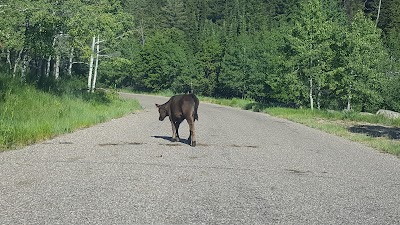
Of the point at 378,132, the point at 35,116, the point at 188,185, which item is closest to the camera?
the point at 188,185

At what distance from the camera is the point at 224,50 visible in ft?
300

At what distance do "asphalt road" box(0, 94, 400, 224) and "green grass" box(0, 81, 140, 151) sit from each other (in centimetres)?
63

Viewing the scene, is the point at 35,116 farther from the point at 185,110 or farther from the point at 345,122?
the point at 345,122

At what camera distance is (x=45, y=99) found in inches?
661

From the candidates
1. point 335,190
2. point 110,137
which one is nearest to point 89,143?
point 110,137

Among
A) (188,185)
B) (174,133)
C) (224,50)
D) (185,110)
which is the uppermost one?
(224,50)

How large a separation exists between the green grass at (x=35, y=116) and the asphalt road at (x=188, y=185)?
63cm

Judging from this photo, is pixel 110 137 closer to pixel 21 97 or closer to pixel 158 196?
pixel 21 97

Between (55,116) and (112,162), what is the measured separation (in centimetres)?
743

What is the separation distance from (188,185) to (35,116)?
29.2 feet

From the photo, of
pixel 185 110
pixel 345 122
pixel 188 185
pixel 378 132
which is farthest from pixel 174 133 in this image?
pixel 345 122

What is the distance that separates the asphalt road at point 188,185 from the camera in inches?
208

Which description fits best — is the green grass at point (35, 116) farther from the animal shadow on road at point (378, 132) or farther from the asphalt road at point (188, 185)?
the animal shadow on road at point (378, 132)

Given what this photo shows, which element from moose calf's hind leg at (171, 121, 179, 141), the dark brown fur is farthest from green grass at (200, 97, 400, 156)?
moose calf's hind leg at (171, 121, 179, 141)
